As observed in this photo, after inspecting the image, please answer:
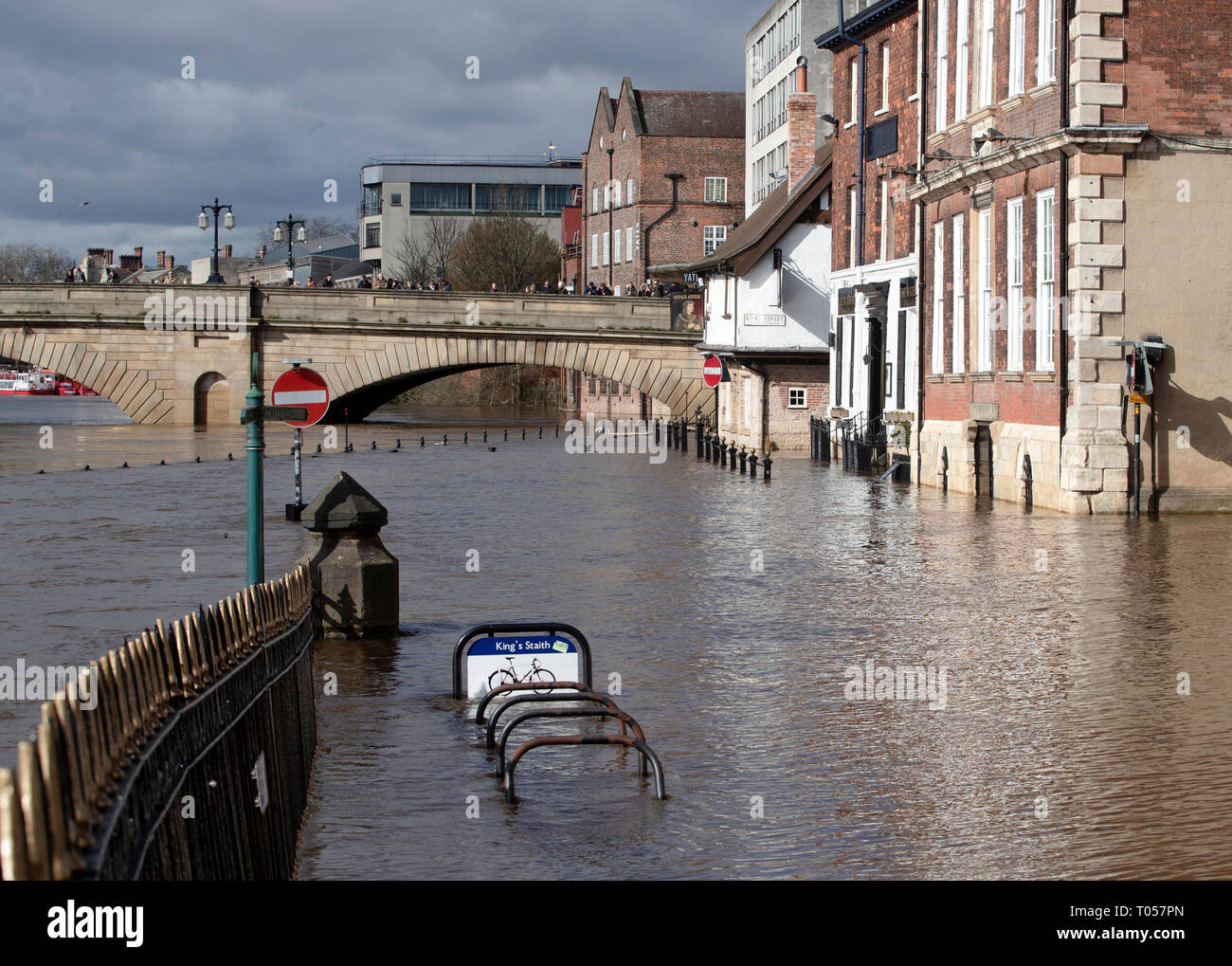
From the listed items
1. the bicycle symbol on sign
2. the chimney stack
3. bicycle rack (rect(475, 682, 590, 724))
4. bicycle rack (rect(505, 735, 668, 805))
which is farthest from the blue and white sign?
the chimney stack

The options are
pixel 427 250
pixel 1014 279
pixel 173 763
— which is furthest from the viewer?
pixel 427 250

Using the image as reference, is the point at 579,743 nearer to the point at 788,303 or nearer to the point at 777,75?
the point at 788,303

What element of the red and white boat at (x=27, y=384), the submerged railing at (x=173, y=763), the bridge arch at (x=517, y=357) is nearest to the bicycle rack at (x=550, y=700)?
the submerged railing at (x=173, y=763)

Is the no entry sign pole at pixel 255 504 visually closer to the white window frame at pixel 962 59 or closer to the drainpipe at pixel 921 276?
the white window frame at pixel 962 59

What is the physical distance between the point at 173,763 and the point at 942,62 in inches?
1090

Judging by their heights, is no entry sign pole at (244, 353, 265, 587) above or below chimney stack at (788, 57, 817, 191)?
below

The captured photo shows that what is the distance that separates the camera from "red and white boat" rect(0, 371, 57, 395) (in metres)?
140

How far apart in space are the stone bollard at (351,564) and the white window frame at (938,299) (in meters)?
19.6

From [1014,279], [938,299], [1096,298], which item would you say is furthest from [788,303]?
[1096,298]

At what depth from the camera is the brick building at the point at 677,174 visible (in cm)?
8356

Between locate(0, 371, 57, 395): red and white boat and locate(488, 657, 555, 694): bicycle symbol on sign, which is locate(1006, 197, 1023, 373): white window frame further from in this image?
locate(0, 371, 57, 395): red and white boat

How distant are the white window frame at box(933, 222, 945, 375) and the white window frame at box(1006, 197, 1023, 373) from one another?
389 centimetres

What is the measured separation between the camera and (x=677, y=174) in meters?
83.1

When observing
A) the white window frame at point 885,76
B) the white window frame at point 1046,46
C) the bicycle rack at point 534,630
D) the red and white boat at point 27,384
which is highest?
the white window frame at point 885,76
